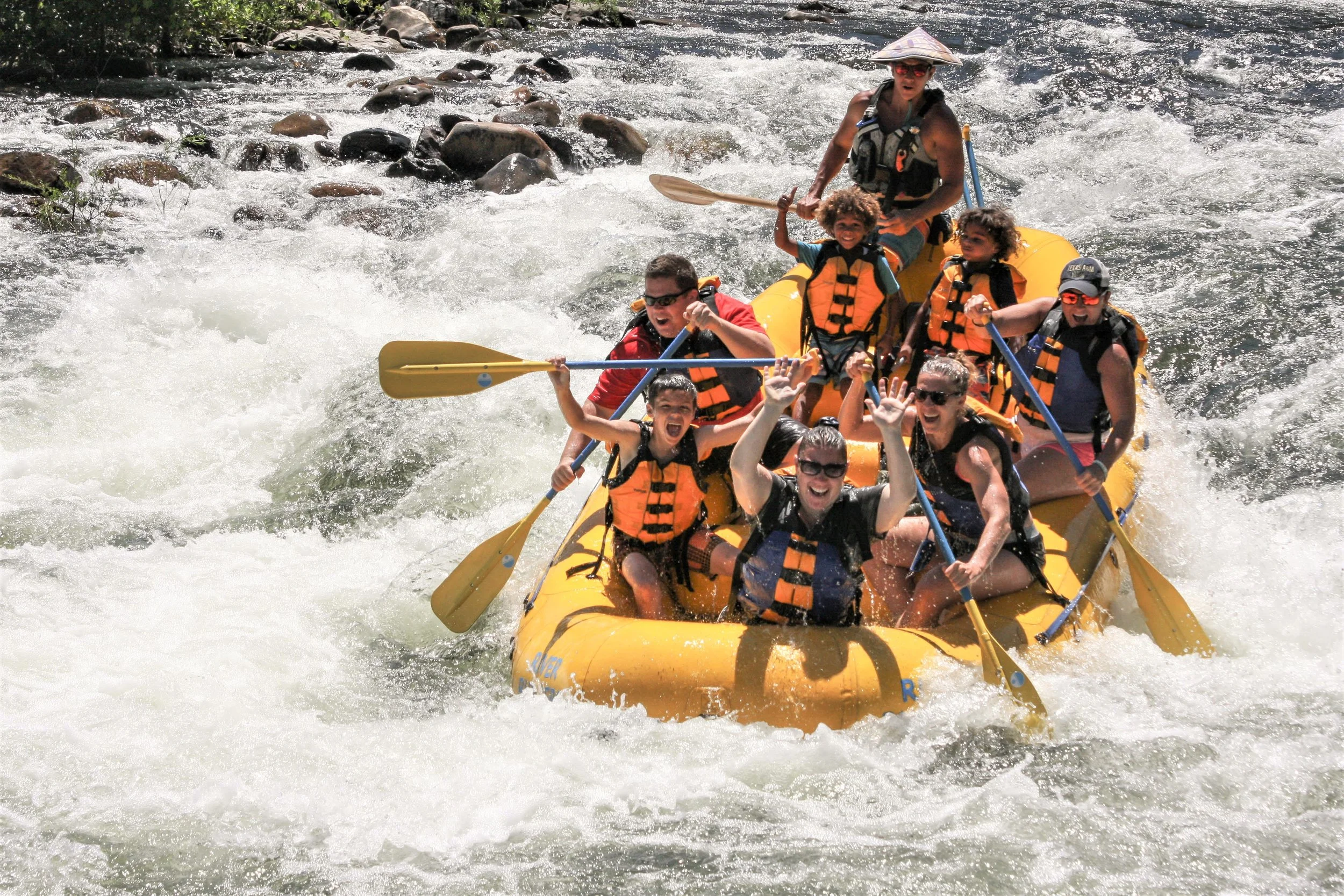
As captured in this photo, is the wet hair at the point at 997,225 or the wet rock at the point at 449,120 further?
the wet rock at the point at 449,120

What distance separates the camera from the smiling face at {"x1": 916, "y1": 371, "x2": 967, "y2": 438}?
353 centimetres

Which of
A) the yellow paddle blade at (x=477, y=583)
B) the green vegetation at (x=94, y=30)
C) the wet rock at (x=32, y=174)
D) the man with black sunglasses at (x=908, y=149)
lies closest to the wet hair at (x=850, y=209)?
the man with black sunglasses at (x=908, y=149)

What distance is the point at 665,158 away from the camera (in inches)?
415

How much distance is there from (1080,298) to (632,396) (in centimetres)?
147

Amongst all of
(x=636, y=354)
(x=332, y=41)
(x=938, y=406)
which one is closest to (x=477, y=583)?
(x=636, y=354)

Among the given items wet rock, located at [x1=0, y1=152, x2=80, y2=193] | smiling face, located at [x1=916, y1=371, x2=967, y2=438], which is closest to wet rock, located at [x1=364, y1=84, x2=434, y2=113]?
wet rock, located at [x1=0, y1=152, x2=80, y2=193]

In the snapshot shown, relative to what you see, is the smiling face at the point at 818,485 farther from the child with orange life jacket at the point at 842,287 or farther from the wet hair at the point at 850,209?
the wet hair at the point at 850,209

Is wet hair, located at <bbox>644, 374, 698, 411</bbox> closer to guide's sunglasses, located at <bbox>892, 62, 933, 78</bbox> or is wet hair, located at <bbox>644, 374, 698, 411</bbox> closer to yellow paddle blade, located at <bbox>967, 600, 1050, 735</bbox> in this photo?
yellow paddle blade, located at <bbox>967, 600, 1050, 735</bbox>

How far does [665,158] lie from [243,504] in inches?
225

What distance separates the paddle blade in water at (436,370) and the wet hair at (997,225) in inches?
64.0

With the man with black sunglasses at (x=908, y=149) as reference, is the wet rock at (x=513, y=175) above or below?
below

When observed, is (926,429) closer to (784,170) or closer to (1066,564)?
(1066,564)

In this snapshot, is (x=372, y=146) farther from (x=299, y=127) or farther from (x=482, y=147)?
(x=482, y=147)

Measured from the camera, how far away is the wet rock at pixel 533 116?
36.2 feet
